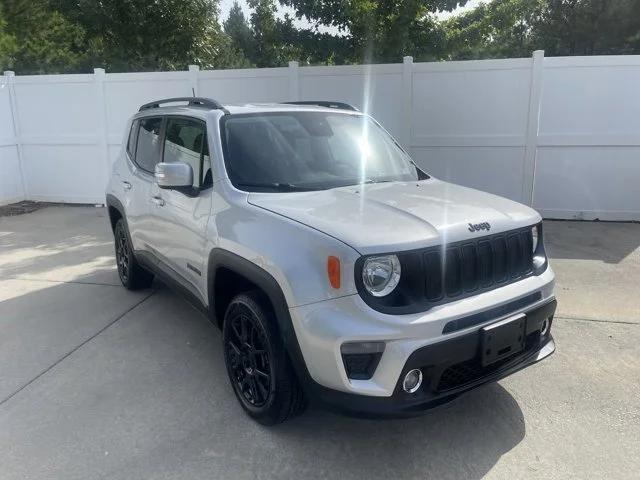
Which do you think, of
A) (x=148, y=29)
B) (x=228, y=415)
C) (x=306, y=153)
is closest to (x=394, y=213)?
(x=306, y=153)

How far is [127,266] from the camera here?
5.45 meters

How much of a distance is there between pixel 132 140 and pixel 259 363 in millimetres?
3198

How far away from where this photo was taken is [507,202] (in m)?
3.37

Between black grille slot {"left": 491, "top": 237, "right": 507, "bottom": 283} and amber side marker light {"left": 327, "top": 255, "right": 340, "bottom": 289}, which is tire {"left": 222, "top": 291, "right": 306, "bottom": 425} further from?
black grille slot {"left": 491, "top": 237, "right": 507, "bottom": 283}

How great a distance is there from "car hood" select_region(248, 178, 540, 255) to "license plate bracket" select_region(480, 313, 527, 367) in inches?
18.6

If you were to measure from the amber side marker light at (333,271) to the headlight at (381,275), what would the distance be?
0.12 m

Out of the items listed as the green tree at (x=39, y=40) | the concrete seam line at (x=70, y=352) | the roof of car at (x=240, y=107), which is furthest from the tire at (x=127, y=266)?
the green tree at (x=39, y=40)

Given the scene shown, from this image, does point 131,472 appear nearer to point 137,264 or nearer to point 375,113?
point 137,264

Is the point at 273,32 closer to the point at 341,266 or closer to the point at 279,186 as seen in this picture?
the point at 279,186

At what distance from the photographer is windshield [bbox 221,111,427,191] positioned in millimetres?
3486

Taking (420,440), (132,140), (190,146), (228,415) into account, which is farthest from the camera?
(132,140)

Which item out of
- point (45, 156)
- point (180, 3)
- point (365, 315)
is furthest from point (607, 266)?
point (180, 3)

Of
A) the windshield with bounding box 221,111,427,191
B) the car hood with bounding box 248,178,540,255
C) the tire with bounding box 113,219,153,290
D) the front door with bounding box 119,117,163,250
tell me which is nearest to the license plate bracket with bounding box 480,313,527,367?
the car hood with bounding box 248,178,540,255

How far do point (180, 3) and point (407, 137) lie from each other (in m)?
8.07
